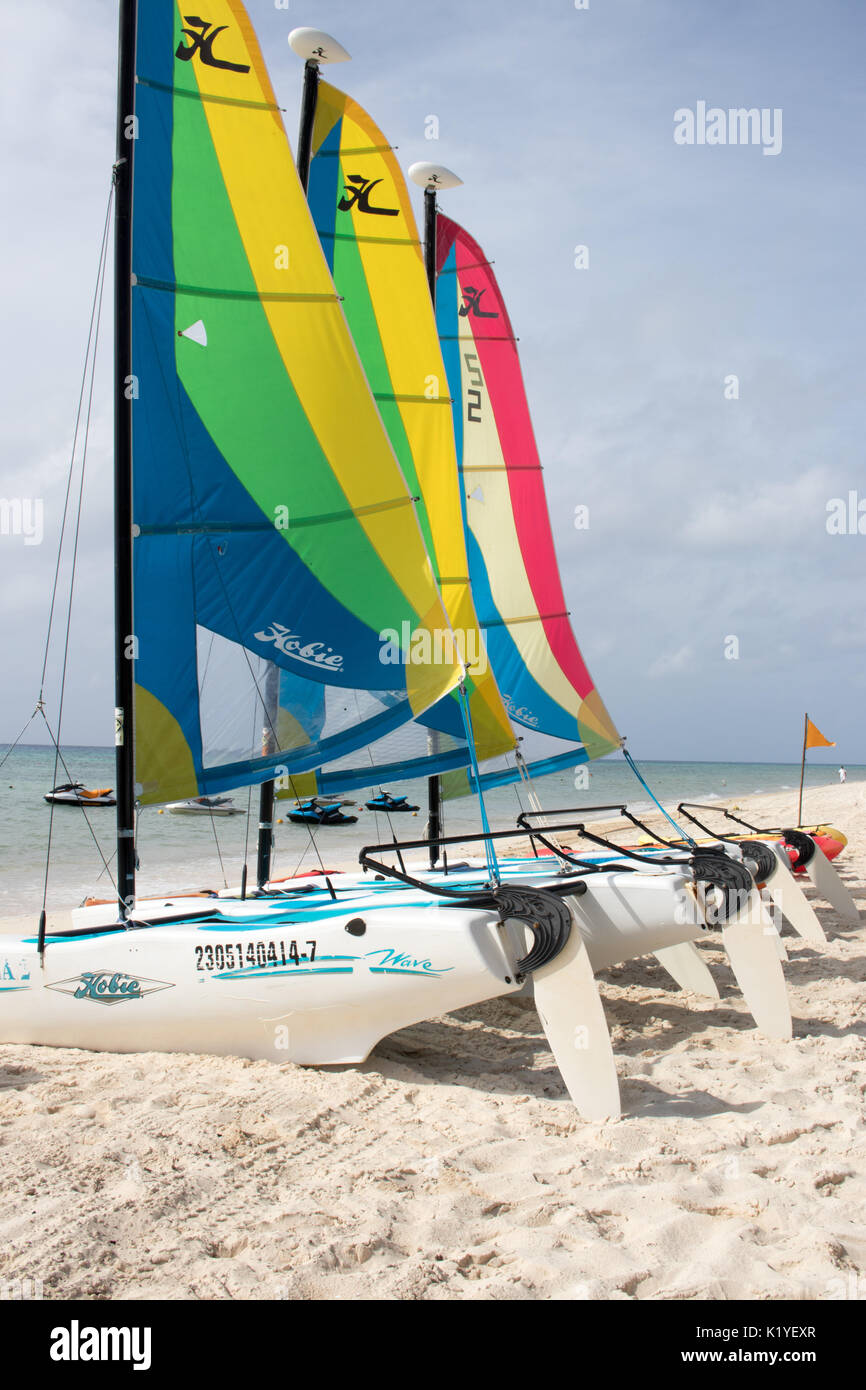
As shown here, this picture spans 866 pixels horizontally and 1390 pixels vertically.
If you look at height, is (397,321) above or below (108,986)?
above

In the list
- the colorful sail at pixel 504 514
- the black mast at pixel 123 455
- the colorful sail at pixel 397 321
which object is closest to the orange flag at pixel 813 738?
the colorful sail at pixel 504 514

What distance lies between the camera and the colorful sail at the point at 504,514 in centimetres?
957

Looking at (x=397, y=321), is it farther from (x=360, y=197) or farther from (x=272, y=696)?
(x=272, y=696)

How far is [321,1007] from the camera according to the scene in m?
4.25

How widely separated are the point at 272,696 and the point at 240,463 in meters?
1.41

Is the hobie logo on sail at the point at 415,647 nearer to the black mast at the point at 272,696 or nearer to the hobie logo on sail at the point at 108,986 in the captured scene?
the black mast at the point at 272,696

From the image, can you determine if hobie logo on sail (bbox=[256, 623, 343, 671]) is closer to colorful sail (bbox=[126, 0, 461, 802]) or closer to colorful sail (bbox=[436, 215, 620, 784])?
colorful sail (bbox=[126, 0, 461, 802])

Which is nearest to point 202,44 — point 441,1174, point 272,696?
point 272,696

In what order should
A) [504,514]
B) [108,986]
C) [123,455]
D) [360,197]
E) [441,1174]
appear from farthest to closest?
[504,514]
[360,197]
[123,455]
[108,986]
[441,1174]

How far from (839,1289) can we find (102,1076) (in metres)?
3.07

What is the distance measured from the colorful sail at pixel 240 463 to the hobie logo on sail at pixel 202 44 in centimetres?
1

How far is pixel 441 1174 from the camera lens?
326cm

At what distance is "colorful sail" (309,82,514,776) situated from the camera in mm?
7504

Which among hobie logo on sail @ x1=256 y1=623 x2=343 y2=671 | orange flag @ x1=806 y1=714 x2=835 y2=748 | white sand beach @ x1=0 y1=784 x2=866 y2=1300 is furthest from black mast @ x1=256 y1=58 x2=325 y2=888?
orange flag @ x1=806 y1=714 x2=835 y2=748
